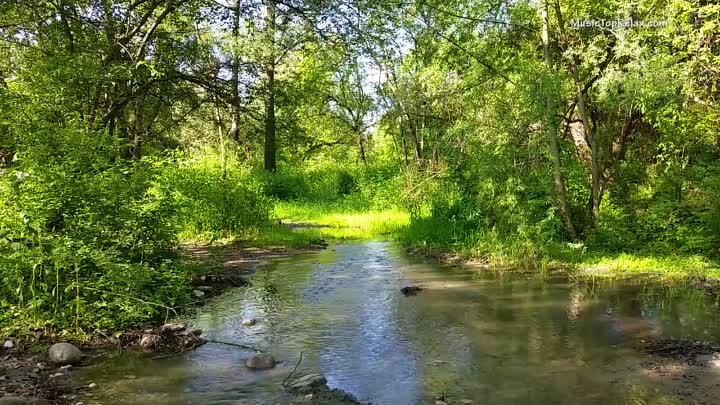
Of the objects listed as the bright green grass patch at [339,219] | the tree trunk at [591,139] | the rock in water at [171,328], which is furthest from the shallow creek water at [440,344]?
the bright green grass patch at [339,219]

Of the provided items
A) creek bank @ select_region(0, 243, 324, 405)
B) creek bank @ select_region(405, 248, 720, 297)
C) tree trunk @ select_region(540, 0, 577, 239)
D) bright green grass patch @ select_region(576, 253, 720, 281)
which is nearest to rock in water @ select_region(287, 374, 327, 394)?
creek bank @ select_region(0, 243, 324, 405)

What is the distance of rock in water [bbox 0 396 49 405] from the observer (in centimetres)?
429

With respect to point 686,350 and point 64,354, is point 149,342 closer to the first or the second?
point 64,354

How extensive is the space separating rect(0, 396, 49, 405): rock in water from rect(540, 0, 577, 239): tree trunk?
8.77 meters

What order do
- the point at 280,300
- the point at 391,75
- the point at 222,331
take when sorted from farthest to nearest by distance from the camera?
the point at 391,75 < the point at 280,300 < the point at 222,331

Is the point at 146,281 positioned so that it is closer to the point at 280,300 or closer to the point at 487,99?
the point at 280,300

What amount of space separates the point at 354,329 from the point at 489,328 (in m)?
1.52

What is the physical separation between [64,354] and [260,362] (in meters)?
1.78

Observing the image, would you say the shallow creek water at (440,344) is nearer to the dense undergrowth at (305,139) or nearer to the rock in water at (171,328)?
the rock in water at (171,328)

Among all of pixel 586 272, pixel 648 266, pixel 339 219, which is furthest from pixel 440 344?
pixel 339 219

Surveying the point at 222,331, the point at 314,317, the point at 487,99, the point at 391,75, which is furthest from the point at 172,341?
the point at 391,75

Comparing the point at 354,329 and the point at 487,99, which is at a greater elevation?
the point at 487,99

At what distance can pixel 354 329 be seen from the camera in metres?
6.67

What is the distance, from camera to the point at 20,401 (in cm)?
436
